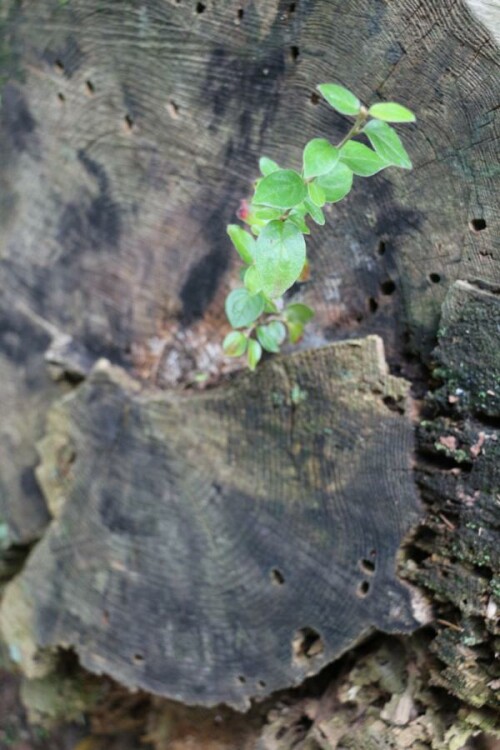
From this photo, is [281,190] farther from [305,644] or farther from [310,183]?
[305,644]

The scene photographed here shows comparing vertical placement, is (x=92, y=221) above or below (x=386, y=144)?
below

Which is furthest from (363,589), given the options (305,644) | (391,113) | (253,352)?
(391,113)

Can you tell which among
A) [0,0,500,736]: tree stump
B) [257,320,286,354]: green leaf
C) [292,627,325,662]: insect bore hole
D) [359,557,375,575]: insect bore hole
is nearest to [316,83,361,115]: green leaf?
[0,0,500,736]: tree stump

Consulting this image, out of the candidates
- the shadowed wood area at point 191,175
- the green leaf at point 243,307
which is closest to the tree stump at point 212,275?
the shadowed wood area at point 191,175

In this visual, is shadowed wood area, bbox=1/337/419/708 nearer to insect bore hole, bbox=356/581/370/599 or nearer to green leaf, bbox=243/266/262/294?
insect bore hole, bbox=356/581/370/599

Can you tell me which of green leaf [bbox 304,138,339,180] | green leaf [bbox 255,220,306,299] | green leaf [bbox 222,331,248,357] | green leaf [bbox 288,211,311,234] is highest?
green leaf [bbox 304,138,339,180]

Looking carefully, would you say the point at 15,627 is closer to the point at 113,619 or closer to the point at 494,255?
the point at 113,619
